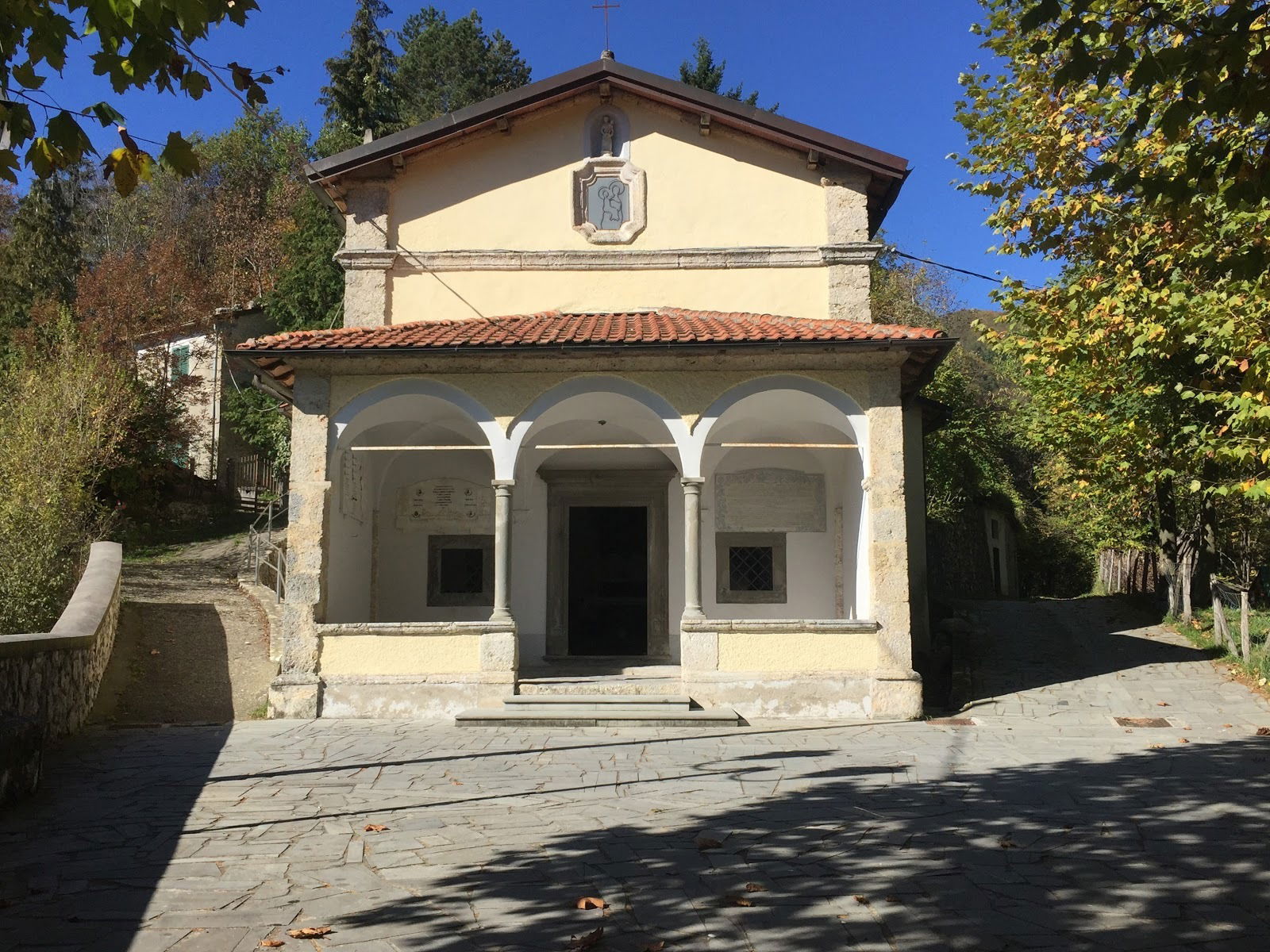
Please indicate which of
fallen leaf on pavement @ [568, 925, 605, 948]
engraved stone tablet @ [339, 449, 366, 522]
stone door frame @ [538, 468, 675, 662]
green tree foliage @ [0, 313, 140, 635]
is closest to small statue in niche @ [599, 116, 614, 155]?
stone door frame @ [538, 468, 675, 662]

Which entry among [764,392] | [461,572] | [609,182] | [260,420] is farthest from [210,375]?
[764,392]

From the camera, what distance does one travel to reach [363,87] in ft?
90.4

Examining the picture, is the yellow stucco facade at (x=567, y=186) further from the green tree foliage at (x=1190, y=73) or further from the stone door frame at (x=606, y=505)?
the green tree foliage at (x=1190, y=73)

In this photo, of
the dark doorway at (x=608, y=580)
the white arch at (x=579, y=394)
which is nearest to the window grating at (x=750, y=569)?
the dark doorway at (x=608, y=580)

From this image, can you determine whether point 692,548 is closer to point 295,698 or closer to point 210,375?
point 295,698

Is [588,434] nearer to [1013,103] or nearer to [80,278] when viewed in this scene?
[1013,103]

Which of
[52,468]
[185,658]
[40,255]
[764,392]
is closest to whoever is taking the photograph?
[764,392]

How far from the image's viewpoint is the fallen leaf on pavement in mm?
3776

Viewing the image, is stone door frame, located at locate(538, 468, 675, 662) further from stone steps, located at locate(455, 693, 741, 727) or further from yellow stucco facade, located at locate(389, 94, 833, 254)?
yellow stucco facade, located at locate(389, 94, 833, 254)

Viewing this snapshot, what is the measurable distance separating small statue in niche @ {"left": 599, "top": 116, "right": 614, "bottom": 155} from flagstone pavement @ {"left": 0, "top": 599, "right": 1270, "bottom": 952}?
6.91 meters

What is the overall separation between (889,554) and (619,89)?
637 centimetres

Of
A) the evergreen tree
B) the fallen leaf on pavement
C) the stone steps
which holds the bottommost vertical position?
the fallen leaf on pavement

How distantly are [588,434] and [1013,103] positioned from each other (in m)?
6.11

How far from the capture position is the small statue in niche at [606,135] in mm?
12258
